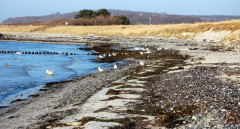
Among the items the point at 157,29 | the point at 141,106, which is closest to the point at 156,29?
the point at 157,29

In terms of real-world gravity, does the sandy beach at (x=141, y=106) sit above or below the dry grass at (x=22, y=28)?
below

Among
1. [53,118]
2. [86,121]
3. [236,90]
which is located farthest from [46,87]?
[236,90]

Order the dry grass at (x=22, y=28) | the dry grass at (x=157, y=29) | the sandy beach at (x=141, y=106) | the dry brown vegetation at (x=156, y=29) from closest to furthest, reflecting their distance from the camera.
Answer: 1. the sandy beach at (x=141, y=106)
2. the dry brown vegetation at (x=156, y=29)
3. the dry grass at (x=157, y=29)
4. the dry grass at (x=22, y=28)

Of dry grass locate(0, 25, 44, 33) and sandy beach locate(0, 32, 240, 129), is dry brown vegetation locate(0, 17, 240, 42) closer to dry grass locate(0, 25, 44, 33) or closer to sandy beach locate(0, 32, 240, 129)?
dry grass locate(0, 25, 44, 33)

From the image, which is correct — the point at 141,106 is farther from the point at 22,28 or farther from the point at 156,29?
the point at 22,28

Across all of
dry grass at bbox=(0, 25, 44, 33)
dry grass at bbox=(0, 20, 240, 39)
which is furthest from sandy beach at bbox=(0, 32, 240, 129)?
dry grass at bbox=(0, 25, 44, 33)

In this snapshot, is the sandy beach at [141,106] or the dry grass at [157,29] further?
the dry grass at [157,29]

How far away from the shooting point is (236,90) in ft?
29.9

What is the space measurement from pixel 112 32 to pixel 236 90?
51.9 metres

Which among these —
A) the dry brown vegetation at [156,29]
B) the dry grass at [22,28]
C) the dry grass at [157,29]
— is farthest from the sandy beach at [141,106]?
the dry grass at [22,28]

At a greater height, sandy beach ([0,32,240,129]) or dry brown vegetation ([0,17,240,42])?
dry brown vegetation ([0,17,240,42])

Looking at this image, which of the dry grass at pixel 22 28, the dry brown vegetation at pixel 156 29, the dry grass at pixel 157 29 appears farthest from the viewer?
the dry grass at pixel 22 28

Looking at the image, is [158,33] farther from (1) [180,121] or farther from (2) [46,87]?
(1) [180,121]

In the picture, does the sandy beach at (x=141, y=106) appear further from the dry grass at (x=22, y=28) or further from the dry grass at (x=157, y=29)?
the dry grass at (x=22, y=28)
